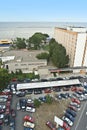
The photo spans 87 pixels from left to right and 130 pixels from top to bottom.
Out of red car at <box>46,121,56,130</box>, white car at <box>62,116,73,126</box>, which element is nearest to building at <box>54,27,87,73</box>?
white car at <box>62,116,73,126</box>

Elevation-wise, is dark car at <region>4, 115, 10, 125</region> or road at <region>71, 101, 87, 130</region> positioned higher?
dark car at <region>4, 115, 10, 125</region>

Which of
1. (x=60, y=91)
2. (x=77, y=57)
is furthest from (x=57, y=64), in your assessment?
(x=60, y=91)

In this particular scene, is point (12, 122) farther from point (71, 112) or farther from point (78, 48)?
point (78, 48)

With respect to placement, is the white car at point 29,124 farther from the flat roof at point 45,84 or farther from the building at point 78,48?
the building at point 78,48

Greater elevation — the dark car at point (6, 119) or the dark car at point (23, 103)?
the dark car at point (23, 103)

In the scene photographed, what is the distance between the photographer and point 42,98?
1363 inches

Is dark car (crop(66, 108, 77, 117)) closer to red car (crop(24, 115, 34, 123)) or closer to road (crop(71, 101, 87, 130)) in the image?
road (crop(71, 101, 87, 130))

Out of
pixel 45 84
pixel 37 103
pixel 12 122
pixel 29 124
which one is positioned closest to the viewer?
pixel 29 124

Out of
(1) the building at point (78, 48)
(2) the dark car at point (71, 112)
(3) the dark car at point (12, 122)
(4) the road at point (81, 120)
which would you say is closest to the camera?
(3) the dark car at point (12, 122)

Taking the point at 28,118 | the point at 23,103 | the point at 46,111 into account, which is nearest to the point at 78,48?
the point at 46,111

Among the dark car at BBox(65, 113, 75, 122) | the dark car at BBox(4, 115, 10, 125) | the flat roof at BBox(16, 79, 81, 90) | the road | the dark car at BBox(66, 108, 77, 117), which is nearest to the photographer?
the road

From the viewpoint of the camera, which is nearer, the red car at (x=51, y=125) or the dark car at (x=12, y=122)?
the red car at (x=51, y=125)

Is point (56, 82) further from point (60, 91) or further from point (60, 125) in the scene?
point (60, 125)

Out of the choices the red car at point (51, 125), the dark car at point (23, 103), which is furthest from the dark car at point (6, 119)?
the red car at point (51, 125)
